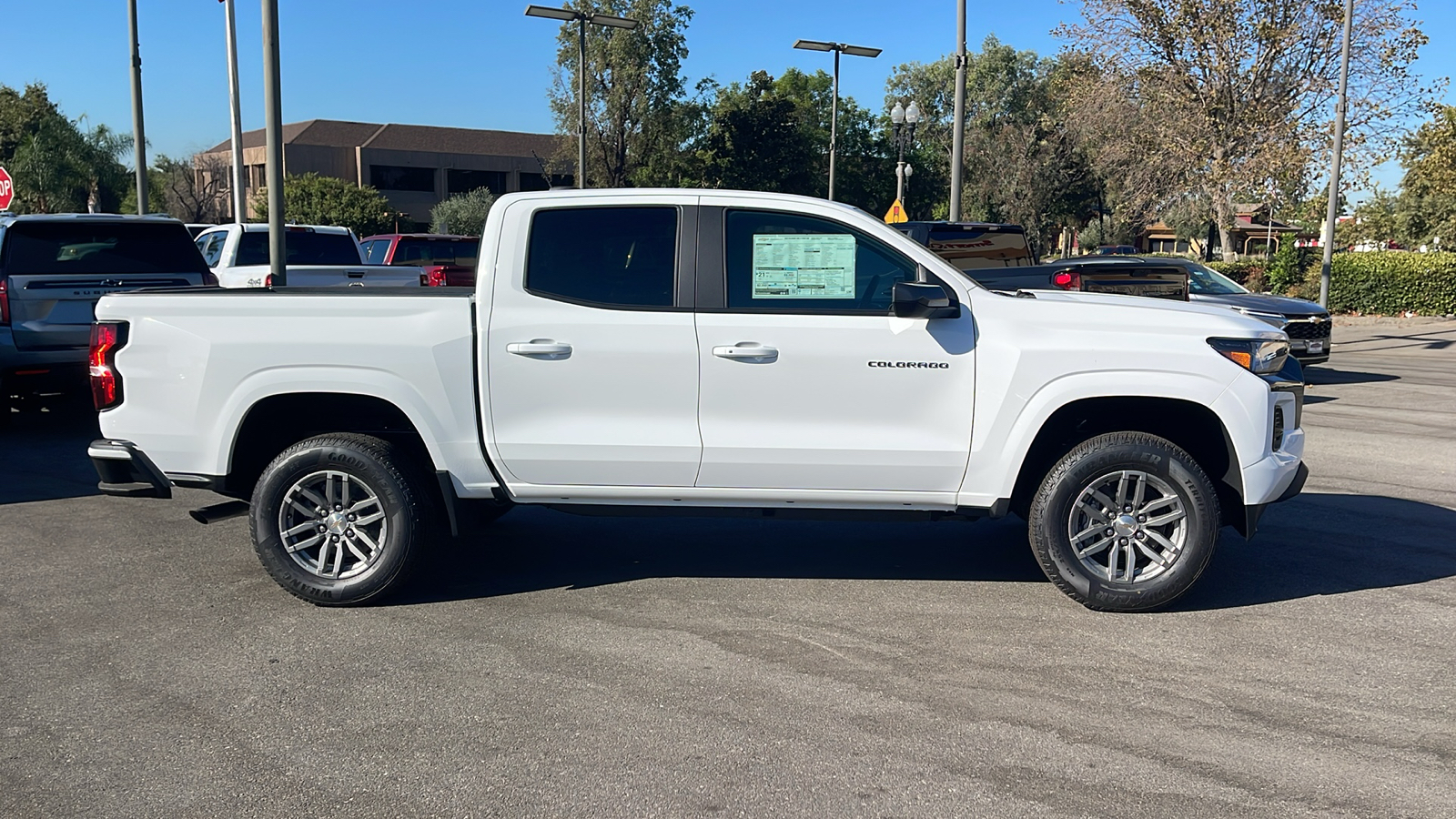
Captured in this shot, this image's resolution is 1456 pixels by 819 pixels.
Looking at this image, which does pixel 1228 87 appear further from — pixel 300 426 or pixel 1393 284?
pixel 300 426

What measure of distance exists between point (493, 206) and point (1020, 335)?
2.63 metres

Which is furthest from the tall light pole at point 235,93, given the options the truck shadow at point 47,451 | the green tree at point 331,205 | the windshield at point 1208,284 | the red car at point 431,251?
the green tree at point 331,205

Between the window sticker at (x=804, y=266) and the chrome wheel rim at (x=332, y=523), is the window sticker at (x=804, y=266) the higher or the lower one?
the higher one

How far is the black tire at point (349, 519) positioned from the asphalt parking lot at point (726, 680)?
145 mm

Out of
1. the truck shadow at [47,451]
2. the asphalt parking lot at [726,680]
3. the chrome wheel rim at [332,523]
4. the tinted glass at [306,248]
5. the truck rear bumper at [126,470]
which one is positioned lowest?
the asphalt parking lot at [726,680]

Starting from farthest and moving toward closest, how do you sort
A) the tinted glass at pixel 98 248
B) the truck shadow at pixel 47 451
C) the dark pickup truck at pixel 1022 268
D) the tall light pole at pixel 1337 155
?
the tall light pole at pixel 1337 155, the dark pickup truck at pixel 1022 268, the tinted glass at pixel 98 248, the truck shadow at pixel 47 451

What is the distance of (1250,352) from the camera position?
5309 mm

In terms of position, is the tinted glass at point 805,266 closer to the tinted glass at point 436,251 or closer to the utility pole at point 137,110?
the tinted glass at point 436,251

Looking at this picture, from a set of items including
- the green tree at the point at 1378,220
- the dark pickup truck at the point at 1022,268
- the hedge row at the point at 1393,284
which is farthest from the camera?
the green tree at the point at 1378,220

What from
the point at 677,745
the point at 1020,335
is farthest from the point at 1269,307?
the point at 677,745

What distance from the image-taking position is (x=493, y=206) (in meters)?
5.68

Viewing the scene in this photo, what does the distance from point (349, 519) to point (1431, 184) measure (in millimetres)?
43841

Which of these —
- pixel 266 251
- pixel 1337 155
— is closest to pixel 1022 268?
pixel 266 251

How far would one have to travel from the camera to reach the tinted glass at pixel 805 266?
539cm
